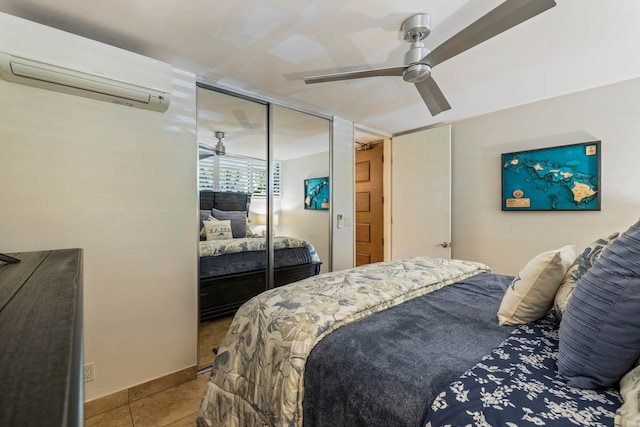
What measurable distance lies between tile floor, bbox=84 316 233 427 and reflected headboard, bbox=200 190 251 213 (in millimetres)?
1334

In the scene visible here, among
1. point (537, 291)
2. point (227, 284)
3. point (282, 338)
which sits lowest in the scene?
point (227, 284)

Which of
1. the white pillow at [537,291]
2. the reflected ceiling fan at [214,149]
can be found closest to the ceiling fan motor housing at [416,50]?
the white pillow at [537,291]

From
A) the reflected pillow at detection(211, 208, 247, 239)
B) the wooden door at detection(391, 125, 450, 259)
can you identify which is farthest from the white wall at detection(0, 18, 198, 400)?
the wooden door at detection(391, 125, 450, 259)

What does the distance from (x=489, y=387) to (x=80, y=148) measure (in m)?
2.31

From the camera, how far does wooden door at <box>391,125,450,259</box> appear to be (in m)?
3.21

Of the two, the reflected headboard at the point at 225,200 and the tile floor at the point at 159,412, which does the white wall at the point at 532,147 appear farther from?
the tile floor at the point at 159,412

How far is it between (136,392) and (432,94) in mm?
2822

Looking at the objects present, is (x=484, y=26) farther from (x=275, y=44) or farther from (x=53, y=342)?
(x=53, y=342)

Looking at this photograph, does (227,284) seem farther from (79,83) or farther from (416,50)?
(416,50)

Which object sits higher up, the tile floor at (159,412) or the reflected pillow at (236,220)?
the reflected pillow at (236,220)

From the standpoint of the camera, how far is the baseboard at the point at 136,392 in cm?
174

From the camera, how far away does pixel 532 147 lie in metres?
2.68

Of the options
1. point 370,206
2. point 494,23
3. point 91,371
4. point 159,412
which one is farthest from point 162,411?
point 370,206

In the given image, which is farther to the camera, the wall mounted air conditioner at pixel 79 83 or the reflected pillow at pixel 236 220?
the reflected pillow at pixel 236 220
